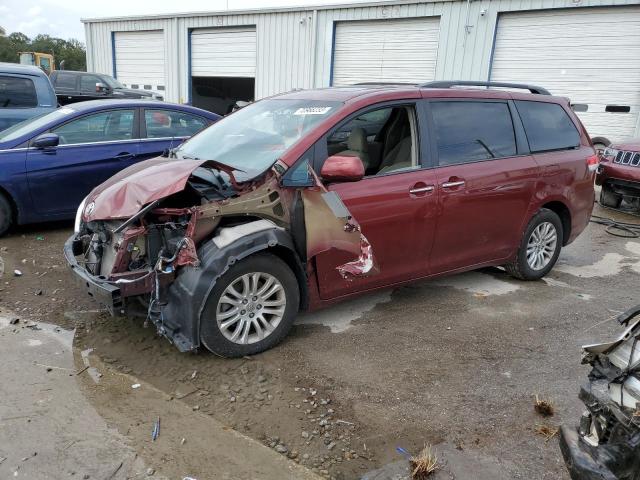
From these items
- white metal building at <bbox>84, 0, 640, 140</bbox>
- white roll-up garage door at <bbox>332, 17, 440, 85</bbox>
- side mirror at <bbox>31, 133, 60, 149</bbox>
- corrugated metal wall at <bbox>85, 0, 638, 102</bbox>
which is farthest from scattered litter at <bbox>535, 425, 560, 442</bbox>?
white roll-up garage door at <bbox>332, 17, 440, 85</bbox>

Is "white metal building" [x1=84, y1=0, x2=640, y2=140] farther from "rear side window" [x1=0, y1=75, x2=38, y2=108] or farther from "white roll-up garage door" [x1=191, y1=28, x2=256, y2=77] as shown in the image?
"rear side window" [x1=0, y1=75, x2=38, y2=108]

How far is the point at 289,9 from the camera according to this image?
16.0m

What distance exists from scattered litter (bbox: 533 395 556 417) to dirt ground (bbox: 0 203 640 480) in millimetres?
43

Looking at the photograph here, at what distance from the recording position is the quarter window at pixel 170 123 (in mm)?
6473

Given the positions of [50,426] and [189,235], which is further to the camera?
[189,235]

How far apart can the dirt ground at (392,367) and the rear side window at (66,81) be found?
12.2m

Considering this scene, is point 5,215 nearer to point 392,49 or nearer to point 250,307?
point 250,307

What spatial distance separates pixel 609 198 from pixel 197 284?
781cm

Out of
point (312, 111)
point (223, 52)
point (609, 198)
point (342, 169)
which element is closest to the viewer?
point (342, 169)

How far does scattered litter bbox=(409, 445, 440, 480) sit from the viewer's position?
250 centimetres

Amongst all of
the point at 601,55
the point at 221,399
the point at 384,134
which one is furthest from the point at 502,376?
the point at 601,55

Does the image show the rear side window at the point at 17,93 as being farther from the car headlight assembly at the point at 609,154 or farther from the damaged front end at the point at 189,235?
the car headlight assembly at the point at 609,154

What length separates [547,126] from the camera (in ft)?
16.5

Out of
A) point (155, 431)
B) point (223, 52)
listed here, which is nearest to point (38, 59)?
point (223, 52)
